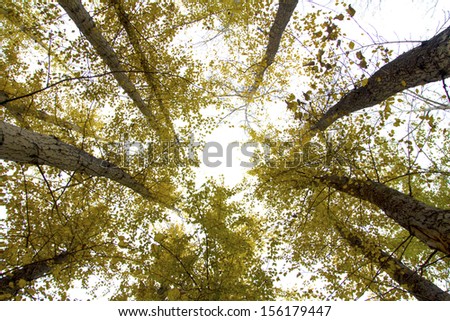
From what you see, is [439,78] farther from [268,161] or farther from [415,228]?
[268,161]

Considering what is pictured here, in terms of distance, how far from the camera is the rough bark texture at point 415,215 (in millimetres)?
2695

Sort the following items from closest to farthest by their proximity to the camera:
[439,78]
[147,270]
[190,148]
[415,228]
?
1. [415,228]
2. [439,78]
3. [147,270]
4. [190,148]

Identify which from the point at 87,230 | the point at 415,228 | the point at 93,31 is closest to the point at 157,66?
the point at 93,31

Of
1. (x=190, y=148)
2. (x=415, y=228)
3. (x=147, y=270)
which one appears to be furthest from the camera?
(x=190, y=148)

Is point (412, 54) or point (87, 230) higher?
point (412, 54)

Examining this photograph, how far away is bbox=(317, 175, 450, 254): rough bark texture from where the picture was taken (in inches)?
106

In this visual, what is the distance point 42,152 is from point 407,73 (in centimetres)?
518

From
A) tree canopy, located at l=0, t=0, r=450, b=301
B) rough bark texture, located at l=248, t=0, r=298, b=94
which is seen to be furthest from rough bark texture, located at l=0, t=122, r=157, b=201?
rough bark texture, located at l=248, t=0, r=298, b=94

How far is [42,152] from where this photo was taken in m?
3.21

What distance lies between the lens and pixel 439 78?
326 centimetres

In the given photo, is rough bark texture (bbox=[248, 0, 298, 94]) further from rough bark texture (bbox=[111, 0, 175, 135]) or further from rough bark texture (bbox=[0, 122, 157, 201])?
rough bark texture (bbox=[0, 122, 157, 201])

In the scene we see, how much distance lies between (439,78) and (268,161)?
A: 11.3ft

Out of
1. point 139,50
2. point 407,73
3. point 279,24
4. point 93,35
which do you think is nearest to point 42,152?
point 93,35

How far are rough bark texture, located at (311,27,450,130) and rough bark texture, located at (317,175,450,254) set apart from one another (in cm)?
145
